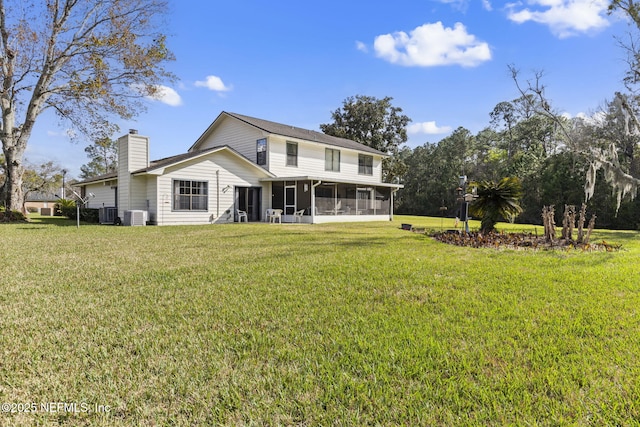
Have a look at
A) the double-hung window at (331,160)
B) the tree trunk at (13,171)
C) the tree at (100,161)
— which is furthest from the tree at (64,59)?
the tree at (100,161)

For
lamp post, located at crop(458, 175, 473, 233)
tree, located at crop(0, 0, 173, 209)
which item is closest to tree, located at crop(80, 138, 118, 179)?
tree, located at crop(0, 0, 173, 209)

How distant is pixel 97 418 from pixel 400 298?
2905 millimetres

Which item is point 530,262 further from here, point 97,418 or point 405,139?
point 405,139

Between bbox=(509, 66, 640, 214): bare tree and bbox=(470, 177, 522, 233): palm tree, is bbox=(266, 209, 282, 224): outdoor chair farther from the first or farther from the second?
bbox=(509, 66, 640, 214): bare tree

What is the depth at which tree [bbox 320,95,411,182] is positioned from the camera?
34.5 metres

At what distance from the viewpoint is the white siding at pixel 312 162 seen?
19.1 m

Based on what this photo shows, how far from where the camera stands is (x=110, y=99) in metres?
18.0

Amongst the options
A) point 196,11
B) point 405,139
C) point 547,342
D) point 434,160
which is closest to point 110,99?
point 196,11

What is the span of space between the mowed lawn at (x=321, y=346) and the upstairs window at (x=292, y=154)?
15157 mm

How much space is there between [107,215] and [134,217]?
4.50m

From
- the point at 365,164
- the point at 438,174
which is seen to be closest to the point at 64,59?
the point at 365,164

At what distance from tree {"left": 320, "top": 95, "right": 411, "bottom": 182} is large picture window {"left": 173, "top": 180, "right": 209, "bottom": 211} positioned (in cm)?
2075

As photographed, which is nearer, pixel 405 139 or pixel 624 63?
pixel 624 63

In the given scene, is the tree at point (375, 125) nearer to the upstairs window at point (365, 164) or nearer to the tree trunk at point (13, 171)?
the upstairs window at point (365, 164)
